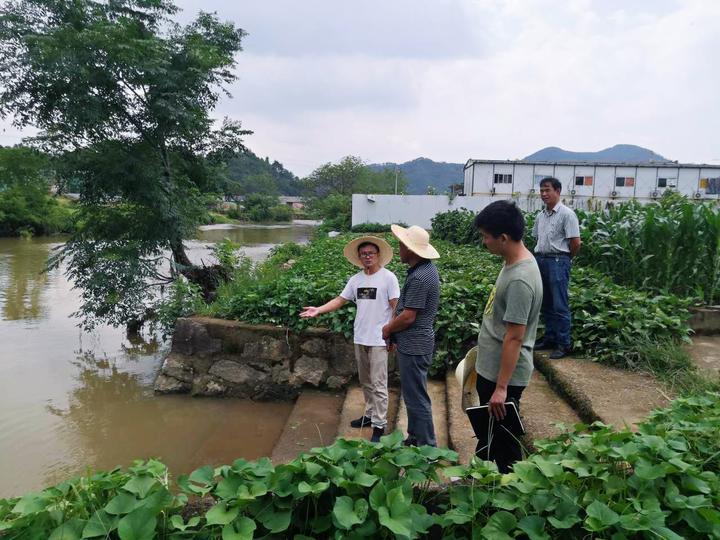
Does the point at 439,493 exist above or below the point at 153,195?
below

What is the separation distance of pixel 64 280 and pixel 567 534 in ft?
58.2

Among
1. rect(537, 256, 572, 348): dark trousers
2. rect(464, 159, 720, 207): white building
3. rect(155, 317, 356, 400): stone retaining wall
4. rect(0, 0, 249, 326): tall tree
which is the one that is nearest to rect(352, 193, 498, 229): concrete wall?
rect(464, 159, 720, 207): white building

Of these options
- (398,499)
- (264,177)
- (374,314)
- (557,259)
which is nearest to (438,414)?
(374,314)

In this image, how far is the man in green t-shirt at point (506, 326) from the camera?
92.2 inches

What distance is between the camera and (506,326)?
8.03 feet

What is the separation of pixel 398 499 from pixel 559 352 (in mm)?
3295

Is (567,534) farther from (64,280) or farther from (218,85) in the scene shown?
(64,280)

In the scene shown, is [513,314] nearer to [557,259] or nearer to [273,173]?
[557,259]

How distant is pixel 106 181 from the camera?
9477mm

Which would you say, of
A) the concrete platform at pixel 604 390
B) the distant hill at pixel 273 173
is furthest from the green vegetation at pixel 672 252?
the distant hill at pixel 273 173

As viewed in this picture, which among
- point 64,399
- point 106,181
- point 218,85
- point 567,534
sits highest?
point 218,85

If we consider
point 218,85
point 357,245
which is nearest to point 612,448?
point 357,245

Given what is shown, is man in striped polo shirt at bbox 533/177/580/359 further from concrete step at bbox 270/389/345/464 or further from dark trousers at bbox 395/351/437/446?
concrete step at bbox 270/389/345/464

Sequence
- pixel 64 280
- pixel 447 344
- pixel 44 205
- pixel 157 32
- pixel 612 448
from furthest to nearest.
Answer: pixel 44 205 → pixel 64 280 → pixel 157 32 → pixel 447 344 → pixel 612 448
